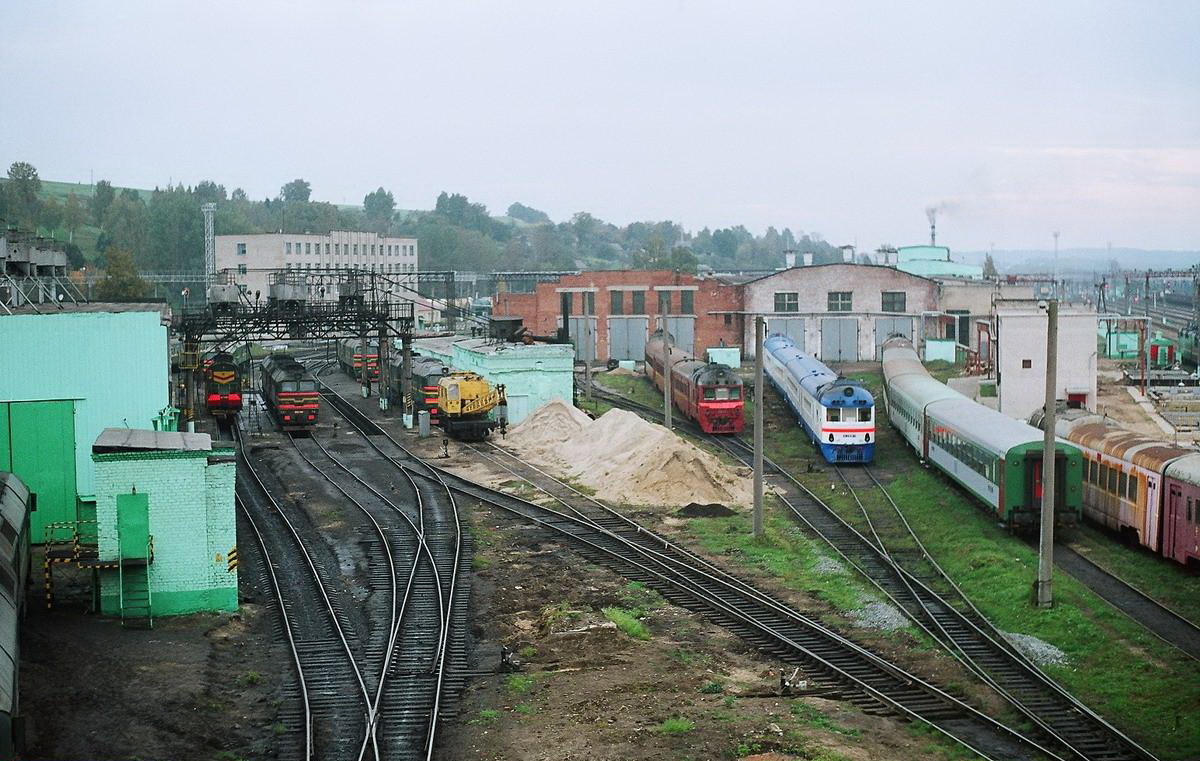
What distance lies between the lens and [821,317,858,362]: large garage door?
7838 cm

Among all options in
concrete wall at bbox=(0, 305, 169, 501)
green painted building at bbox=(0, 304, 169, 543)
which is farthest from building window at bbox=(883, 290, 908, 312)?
green painted building at bbox=(0, 304, 169, 543)

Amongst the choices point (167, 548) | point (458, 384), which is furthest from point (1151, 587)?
point (458, 384)

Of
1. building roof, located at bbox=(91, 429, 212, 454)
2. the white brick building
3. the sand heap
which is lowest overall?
the sand heap

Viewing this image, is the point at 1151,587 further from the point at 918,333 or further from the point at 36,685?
the point at 918,333

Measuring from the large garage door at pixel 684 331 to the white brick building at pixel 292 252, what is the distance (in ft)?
134

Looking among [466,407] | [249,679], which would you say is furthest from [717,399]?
[249,679]

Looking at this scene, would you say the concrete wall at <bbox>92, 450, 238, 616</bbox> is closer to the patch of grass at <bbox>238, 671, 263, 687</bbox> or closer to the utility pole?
the patch of grass at <bbox>238, 671, 263, 687</bbox>

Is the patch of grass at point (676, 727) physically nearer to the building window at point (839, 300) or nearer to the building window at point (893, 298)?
the building window at point (839, 300)

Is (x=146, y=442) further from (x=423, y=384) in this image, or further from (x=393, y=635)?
(x=423, y=384)

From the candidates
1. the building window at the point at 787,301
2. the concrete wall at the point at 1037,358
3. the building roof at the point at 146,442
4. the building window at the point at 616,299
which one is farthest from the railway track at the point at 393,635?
the building window at the point at 787,301

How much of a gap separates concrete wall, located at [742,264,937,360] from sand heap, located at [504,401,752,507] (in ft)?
106

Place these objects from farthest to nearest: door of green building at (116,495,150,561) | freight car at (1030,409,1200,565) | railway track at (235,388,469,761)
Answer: freight car at (1030,409,1200,565) → door of green building at (116,495,150,561) → railway track at (235,388,469,761)

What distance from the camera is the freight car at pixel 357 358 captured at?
2864 inches

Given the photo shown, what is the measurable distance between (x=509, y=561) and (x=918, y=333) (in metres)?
56.2
